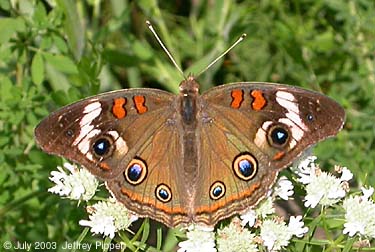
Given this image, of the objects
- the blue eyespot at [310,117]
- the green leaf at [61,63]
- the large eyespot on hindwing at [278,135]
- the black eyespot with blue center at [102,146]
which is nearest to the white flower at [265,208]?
the large eyespot on hindwing at [278,135]

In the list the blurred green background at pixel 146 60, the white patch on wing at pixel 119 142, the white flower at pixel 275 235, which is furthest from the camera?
the blurred green background at pixel 146 60

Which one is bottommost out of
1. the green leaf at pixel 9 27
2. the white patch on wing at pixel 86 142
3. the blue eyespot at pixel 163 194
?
the blue eyespot at pixel 163 194

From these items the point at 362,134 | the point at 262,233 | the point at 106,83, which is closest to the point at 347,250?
the point at 262,233

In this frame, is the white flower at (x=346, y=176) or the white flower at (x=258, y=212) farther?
the white flower at (x=346, y=176)

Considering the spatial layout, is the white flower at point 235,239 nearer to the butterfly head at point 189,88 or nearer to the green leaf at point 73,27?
the butterfly head at point 189,88

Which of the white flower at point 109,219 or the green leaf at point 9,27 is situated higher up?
the green leaf at point 9,27

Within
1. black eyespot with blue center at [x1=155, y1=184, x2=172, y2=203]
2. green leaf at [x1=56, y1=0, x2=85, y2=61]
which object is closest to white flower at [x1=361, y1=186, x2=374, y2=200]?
black eyespot with blue center at [x1=155, y1=184, x2=172, y2=203]

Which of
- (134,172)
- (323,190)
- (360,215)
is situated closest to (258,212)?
(323,190)
